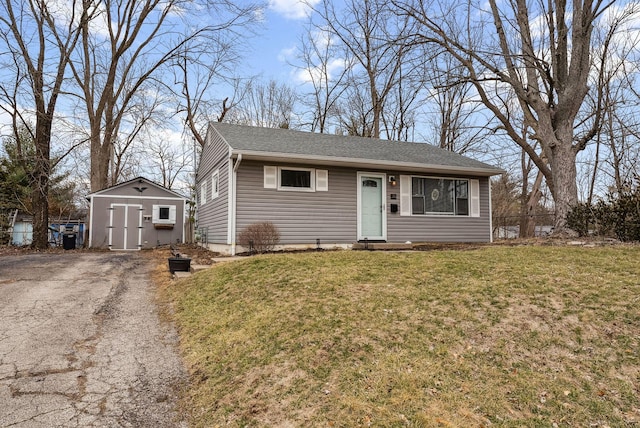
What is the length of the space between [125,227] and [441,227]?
12299mm

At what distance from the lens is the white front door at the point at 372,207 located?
1177 centimetres

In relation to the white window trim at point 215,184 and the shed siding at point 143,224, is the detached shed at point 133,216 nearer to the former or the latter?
the shed siding at point 143,224

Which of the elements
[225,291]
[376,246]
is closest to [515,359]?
[225,291]

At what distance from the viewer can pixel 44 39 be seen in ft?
51.1

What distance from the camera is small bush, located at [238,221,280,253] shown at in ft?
33.3

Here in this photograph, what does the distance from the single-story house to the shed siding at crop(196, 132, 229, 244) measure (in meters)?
0.03

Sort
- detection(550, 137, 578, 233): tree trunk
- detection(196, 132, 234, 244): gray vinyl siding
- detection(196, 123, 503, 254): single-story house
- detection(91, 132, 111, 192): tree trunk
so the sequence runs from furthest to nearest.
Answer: detection(91, 132, 111, 192): tree trunk
detection(196, 132, 234, 244): gray vinyl siding
detection(196, 123, 503, 254): single-story house
detection(550, 137, 578, 233): tree trunk

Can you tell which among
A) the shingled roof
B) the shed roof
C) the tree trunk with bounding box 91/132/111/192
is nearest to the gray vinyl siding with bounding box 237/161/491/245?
the shingled roof

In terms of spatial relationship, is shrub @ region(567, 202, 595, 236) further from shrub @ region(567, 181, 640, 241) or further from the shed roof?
the shed roof

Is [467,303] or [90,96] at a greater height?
[90,96]

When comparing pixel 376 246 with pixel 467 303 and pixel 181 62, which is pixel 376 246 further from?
pixel 181 62

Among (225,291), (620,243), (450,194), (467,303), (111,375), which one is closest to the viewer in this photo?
(111,375)

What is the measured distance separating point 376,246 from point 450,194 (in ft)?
13.2

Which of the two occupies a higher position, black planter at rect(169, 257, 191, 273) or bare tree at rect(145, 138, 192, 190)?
bare tree at rect(145, 138, 192, 190)
